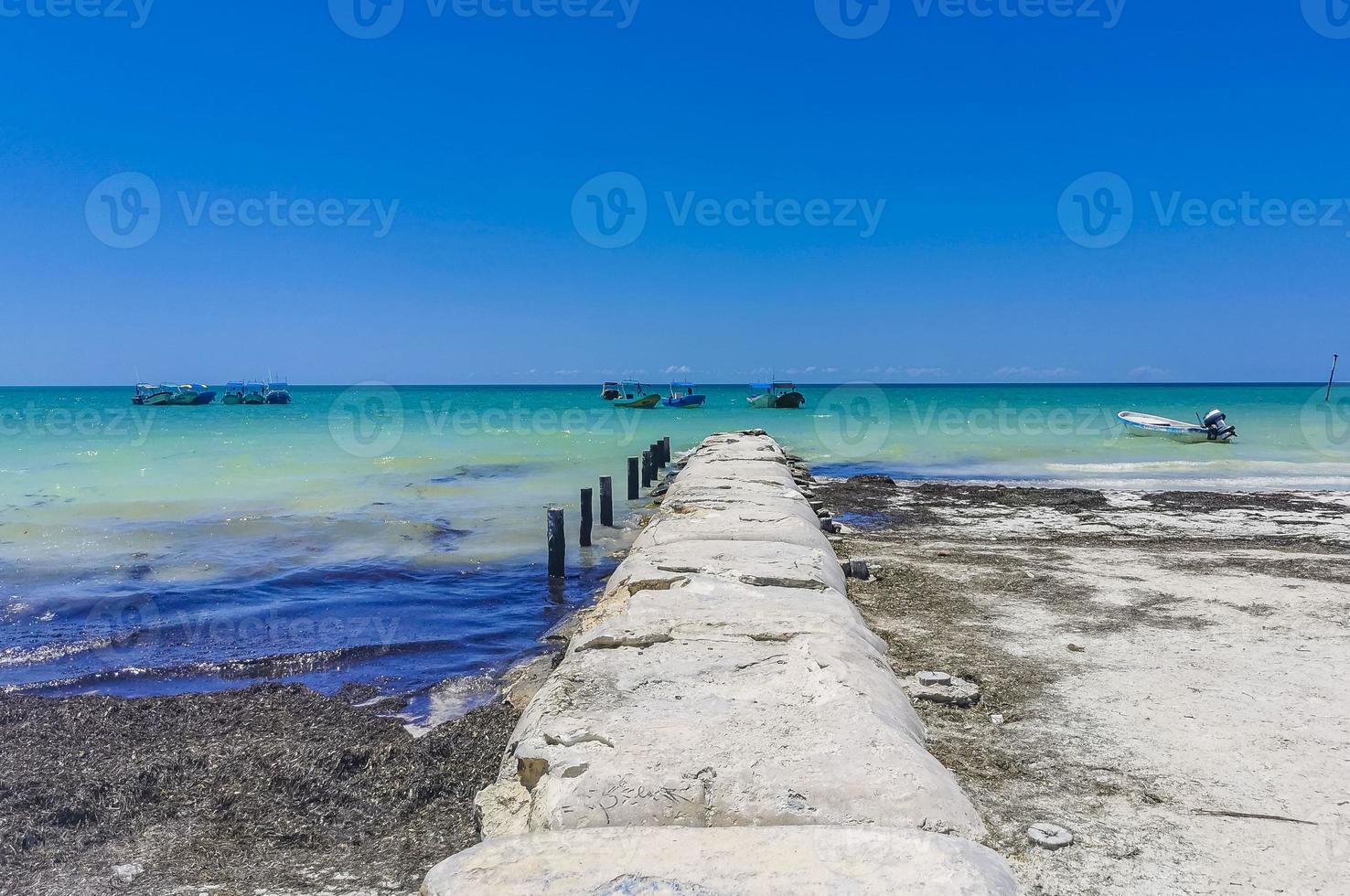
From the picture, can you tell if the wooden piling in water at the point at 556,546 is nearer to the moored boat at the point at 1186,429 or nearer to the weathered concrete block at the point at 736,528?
the weathered concrete block at the point at 736,528

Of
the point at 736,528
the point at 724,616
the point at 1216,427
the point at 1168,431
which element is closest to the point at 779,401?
the point at 1168,431

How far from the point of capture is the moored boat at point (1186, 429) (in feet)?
94.3

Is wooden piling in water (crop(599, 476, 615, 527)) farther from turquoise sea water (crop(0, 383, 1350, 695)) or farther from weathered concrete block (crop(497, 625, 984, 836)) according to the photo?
weathered concrete block (crop(497, 625, 984, 836))

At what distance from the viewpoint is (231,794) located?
449cm

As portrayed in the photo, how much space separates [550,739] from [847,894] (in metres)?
1.53

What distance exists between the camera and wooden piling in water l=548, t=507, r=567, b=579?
10711 mm

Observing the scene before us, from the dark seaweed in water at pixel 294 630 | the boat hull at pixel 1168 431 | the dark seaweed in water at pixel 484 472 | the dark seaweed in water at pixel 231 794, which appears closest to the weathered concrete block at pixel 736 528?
the dark seaweed in water at pixel 294 630

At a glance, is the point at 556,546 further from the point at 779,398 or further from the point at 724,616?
the point at 779,398

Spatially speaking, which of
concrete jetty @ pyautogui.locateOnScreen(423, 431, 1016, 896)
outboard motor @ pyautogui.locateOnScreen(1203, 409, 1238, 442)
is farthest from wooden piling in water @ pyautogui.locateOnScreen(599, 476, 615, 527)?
outboard motor @ pyautogui.locateOnScreen(1203, 409, 1238, 442)

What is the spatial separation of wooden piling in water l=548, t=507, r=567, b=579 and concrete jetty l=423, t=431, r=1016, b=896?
511 centimetres

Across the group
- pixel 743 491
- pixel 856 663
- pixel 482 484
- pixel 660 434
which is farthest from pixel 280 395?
pixel 856 663

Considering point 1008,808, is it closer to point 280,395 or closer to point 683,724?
point 683,724

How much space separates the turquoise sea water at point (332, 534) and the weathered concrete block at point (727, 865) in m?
4.23

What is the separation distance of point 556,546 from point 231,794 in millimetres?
6396
